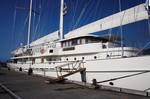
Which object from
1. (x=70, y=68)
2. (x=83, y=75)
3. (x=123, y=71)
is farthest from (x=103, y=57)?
(x=123, y=71)

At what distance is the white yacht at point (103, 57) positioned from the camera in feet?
38.5

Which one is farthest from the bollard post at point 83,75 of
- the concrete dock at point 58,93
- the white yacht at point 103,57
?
the concrete dock at point 58,93

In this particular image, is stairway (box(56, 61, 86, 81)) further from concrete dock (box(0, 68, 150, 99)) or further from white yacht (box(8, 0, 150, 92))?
concrete dock (box(0, 68, 150, 99))

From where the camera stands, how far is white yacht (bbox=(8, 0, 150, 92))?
11.7 m

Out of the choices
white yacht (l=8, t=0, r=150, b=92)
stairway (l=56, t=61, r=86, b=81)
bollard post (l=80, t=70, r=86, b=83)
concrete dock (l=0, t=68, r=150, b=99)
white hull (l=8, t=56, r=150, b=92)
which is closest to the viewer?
concrete dock (l=0, t=68, r=150, b=99)

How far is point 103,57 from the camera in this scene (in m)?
15.9

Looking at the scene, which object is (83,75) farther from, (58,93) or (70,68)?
(58,93)

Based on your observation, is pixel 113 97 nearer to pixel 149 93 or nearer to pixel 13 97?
pixel 149 93

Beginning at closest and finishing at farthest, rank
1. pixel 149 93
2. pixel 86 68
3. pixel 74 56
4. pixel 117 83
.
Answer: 1. pixel 149 93
2. pixel 117 83
3. pixel 86 68
4. pixel 74 56

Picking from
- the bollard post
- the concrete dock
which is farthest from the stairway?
the concrete dock

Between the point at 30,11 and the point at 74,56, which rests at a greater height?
the point at 30,11

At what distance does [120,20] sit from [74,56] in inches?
249

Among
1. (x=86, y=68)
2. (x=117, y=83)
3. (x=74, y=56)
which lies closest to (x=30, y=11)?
(x=74, y=56)

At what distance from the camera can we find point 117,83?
12.8 metres
